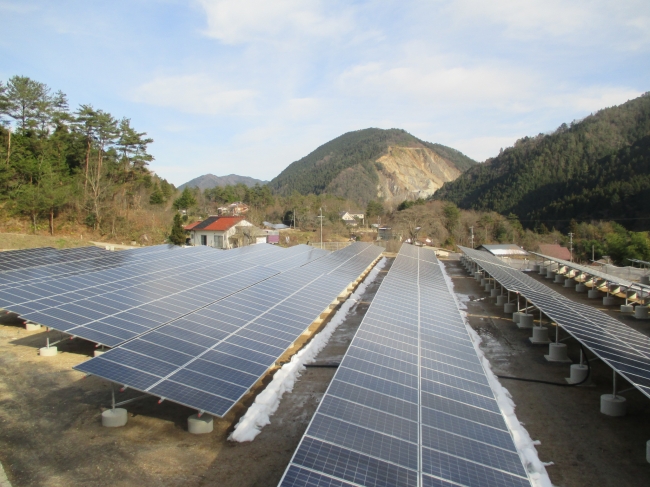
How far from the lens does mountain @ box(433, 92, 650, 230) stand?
66688mm

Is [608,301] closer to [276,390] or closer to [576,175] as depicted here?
[276,390]

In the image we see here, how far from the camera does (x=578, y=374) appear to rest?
1209 centimetres

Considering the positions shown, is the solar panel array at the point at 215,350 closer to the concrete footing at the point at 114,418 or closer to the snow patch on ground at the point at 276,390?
the snow patch on ground at the point at 276,390

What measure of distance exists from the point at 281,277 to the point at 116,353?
469 inches

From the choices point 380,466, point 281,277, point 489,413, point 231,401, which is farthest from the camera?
point 281,277

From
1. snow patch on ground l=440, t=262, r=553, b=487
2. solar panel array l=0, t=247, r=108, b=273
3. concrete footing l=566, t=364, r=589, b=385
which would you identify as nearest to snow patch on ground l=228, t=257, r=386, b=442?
snow patch on ground l=440, t=262, r=553, b=487

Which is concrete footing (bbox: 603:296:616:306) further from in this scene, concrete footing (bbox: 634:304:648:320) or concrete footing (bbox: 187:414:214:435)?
concrete footing (bbox: 187:414:214:435)

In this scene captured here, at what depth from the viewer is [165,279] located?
60.3 ft

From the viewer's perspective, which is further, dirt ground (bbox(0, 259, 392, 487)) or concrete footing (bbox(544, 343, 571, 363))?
concrete footing (bbox(544, 343, 571, 363))

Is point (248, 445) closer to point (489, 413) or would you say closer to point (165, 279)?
point (489, 413)

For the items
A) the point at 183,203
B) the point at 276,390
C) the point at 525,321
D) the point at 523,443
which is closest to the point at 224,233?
the point at 183,203

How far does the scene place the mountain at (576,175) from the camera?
66688mm

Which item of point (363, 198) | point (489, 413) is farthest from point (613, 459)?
point (363, 198)

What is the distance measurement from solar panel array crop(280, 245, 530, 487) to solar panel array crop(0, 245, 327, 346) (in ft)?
21.5
